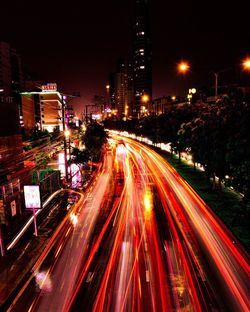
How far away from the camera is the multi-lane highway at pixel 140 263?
11.4m

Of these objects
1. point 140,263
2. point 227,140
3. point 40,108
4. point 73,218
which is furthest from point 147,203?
point 40,108

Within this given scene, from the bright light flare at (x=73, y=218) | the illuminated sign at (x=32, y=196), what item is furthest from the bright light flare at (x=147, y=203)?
the illuminated sign at (x=32, y=196)

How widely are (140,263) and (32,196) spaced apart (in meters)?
7.54

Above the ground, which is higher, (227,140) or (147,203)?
(227,140)

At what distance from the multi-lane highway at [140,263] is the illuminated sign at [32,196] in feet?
7.13

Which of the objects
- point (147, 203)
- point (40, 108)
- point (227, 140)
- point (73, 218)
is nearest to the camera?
point (227, 140)

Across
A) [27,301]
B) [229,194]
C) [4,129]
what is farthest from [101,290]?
[229,194]

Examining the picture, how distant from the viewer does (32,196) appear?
17953 millimetres

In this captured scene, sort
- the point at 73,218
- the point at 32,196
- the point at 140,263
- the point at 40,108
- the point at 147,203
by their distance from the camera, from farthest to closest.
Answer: the point at 40,108
the point at 147,203
the point at 73,218
the point at 32,196
the point at 140,263

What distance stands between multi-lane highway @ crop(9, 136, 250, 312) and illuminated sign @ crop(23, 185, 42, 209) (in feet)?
7.13

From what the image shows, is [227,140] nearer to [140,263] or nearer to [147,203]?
[140,263]

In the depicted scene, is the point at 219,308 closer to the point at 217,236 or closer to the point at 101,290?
the point at 101,290

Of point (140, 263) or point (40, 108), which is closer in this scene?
point (140, 263)

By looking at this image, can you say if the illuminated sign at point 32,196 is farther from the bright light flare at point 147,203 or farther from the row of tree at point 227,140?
the row of tree at point 227,140
